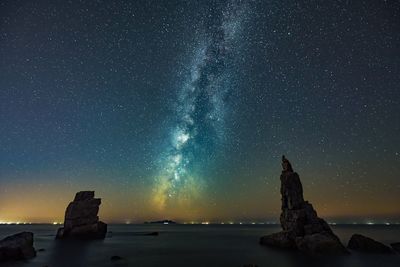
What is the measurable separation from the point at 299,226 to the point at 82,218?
62.1 metres

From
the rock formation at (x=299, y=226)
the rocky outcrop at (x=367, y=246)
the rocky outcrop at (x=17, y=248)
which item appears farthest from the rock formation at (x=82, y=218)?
the rocky outcrop at (x=367, y=246)

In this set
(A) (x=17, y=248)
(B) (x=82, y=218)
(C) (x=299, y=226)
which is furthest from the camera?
(B) (x=82, y=218)

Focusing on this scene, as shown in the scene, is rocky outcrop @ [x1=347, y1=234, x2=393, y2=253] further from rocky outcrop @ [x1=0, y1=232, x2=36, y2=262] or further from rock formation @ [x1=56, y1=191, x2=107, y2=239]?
rock formation @ [x1=56, y1=191, x2=107, y2=239]

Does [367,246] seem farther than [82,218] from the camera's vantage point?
No

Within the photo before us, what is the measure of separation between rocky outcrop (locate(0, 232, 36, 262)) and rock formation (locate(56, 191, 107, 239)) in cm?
4166

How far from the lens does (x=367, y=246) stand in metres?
48.7

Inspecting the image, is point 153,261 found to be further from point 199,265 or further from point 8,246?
point 8,246

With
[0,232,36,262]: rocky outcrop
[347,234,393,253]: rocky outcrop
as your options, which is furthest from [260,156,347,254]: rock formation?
[0,232,36,262]: rocky outcrop

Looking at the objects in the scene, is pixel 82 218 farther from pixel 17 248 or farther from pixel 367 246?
pixel 367 246

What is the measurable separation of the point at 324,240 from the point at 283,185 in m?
14.6

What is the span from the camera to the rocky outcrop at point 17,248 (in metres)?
36.6

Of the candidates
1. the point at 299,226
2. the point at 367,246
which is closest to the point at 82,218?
the point at 299,226

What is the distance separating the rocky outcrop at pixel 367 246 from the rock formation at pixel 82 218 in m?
68.9

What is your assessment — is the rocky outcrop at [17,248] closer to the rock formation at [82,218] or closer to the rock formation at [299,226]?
the rock formation at [82,218]
